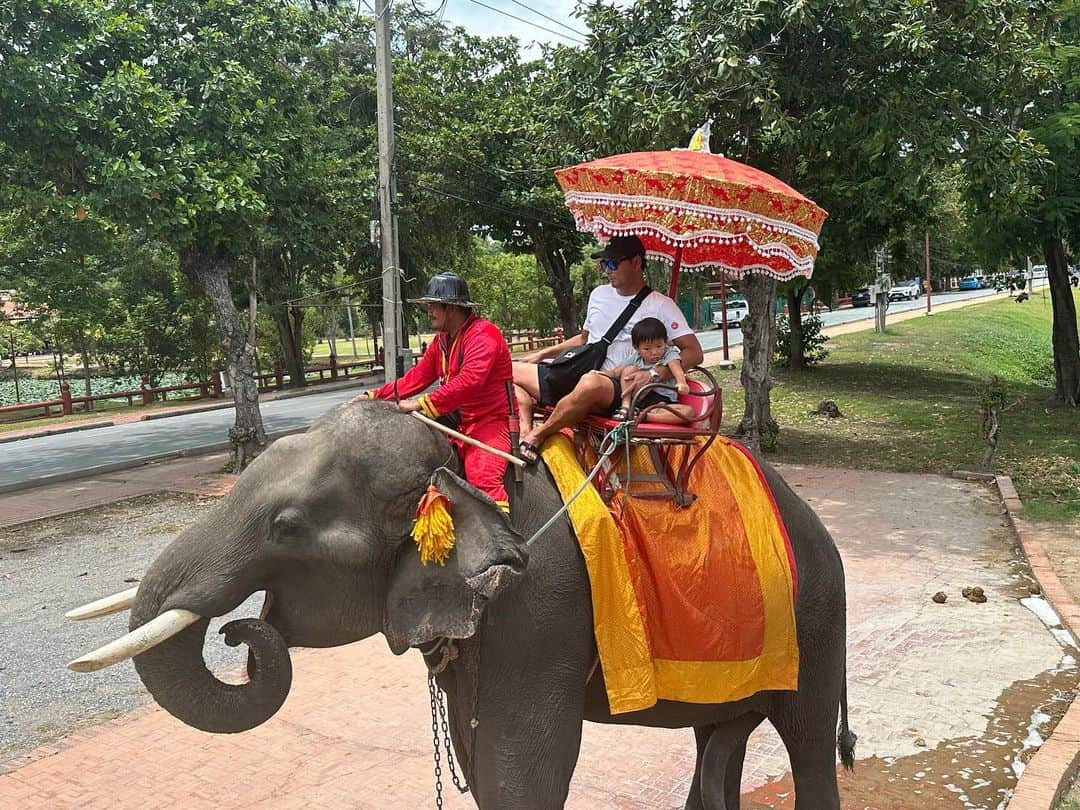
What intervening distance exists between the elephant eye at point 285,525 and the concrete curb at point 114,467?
1124 cm

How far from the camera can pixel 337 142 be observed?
71.7 feet

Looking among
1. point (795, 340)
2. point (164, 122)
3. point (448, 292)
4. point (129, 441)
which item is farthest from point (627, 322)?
point (795, 340)

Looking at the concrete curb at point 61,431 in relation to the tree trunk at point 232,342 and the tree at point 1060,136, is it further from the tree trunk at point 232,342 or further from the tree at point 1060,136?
the tree at point 1060,136

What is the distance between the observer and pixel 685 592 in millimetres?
3141

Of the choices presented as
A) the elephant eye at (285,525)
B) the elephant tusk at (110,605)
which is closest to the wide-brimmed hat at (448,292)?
the elephant eye at (285,525)

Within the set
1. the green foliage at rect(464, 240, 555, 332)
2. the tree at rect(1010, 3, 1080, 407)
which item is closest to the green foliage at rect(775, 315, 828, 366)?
the tree at rect(1010, 3, 1080, 407)

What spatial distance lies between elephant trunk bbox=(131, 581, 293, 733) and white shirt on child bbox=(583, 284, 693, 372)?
170cm

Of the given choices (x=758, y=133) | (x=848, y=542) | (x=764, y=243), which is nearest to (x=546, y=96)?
(x=758, y=133)

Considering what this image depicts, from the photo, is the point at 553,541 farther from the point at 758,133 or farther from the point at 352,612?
the point at 758,133

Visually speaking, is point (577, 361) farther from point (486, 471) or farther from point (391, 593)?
point (391, 593)

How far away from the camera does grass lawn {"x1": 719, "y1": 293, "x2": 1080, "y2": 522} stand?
12.3 metres

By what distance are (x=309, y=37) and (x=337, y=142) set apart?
704 centimetres

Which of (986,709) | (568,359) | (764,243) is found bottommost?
(986,709)

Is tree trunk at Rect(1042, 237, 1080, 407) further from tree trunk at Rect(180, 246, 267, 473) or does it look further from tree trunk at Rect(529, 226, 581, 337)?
tree trunk at Rect(180, 246, 267, 473)
